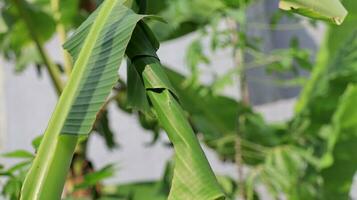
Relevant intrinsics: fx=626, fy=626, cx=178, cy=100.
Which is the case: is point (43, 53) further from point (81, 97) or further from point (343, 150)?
point (81, 97)

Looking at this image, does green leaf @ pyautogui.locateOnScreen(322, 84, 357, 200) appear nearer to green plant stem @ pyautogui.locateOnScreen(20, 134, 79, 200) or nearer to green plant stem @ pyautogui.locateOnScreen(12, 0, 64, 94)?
green plant stem @ pyautogui.locateOnScreen(12, 0, 64, 94)

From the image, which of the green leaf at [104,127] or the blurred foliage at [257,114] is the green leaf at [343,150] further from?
the green leaf at [104,127]

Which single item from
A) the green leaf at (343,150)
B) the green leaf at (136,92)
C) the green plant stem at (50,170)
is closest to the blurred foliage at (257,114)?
the green leaf at (343,150)

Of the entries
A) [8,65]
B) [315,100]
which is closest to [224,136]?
[315,100]

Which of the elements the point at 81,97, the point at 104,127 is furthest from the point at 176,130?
the point at 104,127

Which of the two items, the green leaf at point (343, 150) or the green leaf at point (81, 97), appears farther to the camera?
the green leaf at point (343, 150)

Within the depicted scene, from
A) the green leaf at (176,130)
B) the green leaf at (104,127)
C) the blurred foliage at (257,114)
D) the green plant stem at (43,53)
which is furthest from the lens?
the green leaf at (104,127)

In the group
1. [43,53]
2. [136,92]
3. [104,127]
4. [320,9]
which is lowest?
[104,127]
